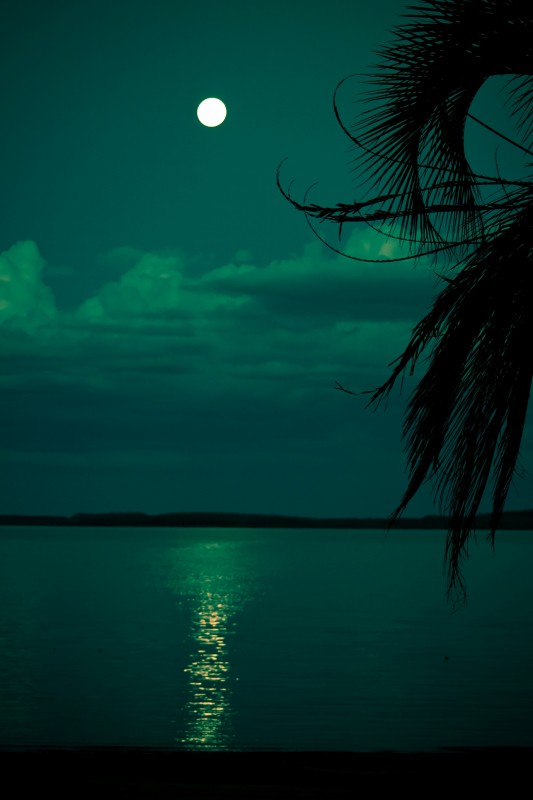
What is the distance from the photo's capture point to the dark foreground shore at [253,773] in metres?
8.33

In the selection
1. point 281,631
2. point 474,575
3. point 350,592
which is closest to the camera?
point 281,631

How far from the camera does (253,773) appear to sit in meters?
9.36

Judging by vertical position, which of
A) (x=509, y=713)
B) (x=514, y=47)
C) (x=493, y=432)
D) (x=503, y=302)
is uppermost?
(x=514, y=47)

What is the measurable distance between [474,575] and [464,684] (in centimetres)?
7147

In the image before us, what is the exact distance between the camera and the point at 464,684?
27.1 m

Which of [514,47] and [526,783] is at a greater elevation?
[514,47]

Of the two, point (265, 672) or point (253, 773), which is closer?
point (253, 773)

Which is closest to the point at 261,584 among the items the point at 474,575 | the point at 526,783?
the point at 474,575

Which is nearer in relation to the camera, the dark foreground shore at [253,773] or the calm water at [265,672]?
the dark foreground shore at [253,773]

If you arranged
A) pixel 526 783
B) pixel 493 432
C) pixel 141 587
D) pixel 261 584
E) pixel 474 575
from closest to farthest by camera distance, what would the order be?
pixel 493 432, pixel 526 783, pixel 141 587, pixel 261 584, pixel 474 575

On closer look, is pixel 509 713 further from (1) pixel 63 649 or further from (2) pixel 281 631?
(2) pixel 281 631

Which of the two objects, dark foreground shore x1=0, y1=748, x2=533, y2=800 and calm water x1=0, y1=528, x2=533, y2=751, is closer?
dark foreground shore x1=0, y1=748, x2=533, y2=800

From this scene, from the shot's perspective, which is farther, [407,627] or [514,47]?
[407,627]

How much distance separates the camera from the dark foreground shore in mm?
8328
